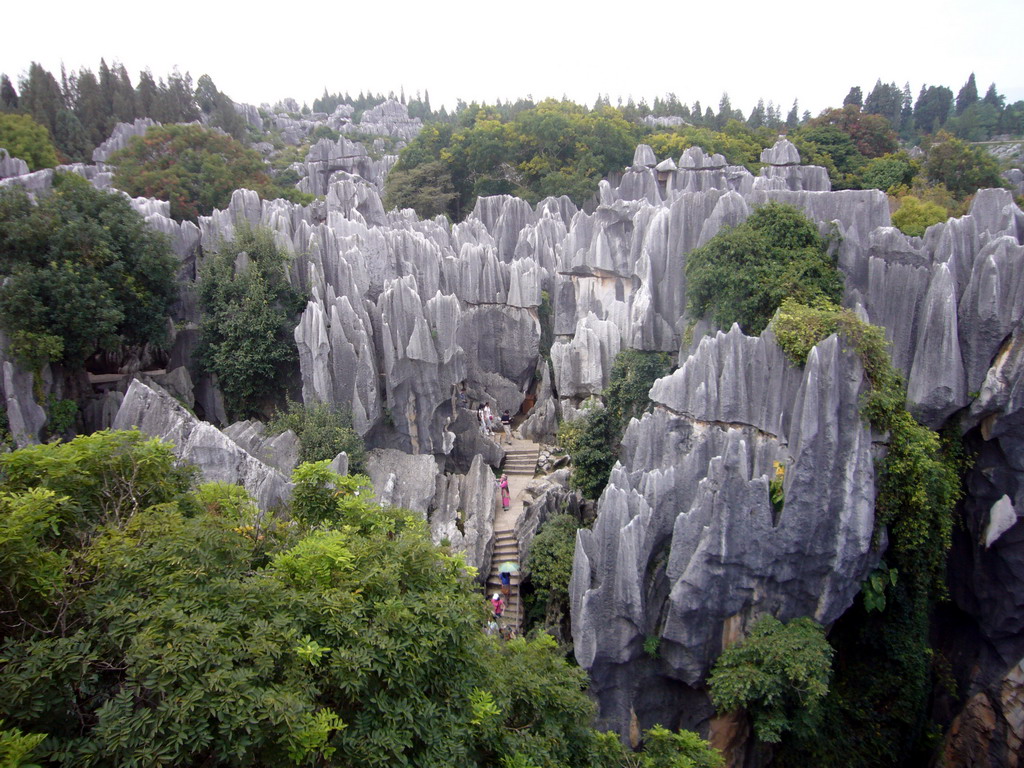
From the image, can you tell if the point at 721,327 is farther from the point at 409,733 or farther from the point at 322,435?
the point at 409,733

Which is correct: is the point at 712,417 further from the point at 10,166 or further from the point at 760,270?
the point at 10,166

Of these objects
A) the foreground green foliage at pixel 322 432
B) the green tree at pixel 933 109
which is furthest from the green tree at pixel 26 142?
the green tree at pixel 933 109

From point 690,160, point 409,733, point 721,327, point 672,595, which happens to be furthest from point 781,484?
point 690,160

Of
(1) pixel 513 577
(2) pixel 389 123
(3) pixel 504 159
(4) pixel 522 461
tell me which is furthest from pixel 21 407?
(2) pixel 389 123

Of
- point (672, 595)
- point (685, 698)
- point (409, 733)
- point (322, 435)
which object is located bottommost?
point (685, 698)

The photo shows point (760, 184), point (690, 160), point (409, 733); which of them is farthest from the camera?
point (690, 160)

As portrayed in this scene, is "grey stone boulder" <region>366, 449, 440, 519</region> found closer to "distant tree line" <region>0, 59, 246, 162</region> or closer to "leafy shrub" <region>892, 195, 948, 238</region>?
"leafy shrub" <region>892, 195, 948, 238</region>

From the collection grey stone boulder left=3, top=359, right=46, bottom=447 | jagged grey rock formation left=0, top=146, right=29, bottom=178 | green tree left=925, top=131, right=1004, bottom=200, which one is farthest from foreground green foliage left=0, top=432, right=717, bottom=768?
green tree left=925, top=131, right=1004, bottom=200

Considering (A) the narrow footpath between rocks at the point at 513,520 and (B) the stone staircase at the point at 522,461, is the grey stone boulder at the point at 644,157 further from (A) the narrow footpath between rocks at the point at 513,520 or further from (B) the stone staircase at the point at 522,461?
(B) the stone staircase at the point at 522,461
